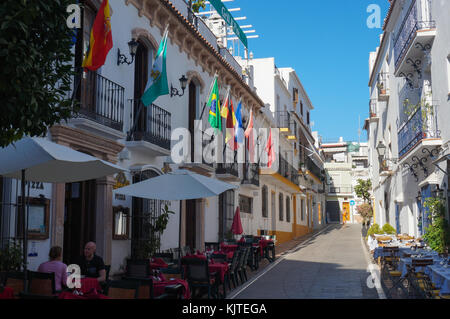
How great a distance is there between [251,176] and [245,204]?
4.33ft

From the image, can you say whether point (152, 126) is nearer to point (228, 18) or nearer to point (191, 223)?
point (191, 223)

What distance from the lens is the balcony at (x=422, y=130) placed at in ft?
43.3

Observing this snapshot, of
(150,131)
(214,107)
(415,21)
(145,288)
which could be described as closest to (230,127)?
(214,107)

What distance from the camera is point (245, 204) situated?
72.6ft

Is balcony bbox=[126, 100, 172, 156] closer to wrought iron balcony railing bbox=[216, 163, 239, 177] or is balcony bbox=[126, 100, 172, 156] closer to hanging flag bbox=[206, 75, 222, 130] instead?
hanging flag bbox=[206, 75, 222, 130]

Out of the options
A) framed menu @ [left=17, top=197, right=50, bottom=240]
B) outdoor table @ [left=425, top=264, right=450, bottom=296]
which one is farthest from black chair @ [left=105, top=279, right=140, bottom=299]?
outdoor table @ [left=425, top=264, right=450, bottom=296]

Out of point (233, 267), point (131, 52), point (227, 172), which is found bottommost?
point (233, 267)

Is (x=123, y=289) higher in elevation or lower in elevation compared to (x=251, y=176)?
lower

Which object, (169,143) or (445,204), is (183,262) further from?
(445,204)

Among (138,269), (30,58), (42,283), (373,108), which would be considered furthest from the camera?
(373,108)

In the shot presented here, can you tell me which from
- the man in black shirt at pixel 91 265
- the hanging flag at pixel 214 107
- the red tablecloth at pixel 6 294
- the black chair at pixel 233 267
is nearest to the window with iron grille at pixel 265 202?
the hanging flag at pixel 214 107

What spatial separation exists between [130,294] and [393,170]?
17.8 m

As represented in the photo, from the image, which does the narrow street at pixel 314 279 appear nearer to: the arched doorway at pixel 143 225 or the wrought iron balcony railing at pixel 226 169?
the arched doorway at pixel 143 225

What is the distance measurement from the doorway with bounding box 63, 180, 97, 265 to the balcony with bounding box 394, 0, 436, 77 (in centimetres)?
969
